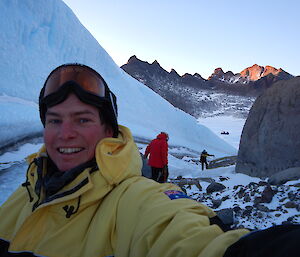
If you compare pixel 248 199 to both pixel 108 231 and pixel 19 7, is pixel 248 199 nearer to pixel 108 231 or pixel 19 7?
pixel 108 231

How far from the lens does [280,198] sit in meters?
4.40

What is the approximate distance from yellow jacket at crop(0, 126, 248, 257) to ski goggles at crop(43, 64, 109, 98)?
440mm

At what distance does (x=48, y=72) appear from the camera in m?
13.4

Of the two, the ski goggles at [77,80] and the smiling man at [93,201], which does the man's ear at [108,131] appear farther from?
the ski goggles at [77,80]

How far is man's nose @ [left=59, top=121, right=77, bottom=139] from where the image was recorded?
1.53 metres

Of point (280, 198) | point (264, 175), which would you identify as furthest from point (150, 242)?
point (264, 175)

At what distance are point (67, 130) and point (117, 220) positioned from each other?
0.66 m

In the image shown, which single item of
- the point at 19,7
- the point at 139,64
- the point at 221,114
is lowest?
the point at 221,114

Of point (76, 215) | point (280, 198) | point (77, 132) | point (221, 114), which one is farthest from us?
point (221, 114)

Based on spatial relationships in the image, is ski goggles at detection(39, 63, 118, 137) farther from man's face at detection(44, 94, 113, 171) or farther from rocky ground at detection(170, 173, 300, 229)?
rocky ground at detection(170, 173, 300, 229)

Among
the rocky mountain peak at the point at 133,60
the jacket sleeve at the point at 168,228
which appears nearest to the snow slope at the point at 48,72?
the jacket sleeve at the point at 168,228

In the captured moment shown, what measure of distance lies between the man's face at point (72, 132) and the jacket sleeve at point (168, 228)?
1.52 ft

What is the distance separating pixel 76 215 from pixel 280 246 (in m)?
0.97

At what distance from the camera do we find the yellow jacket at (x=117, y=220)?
100 cm
